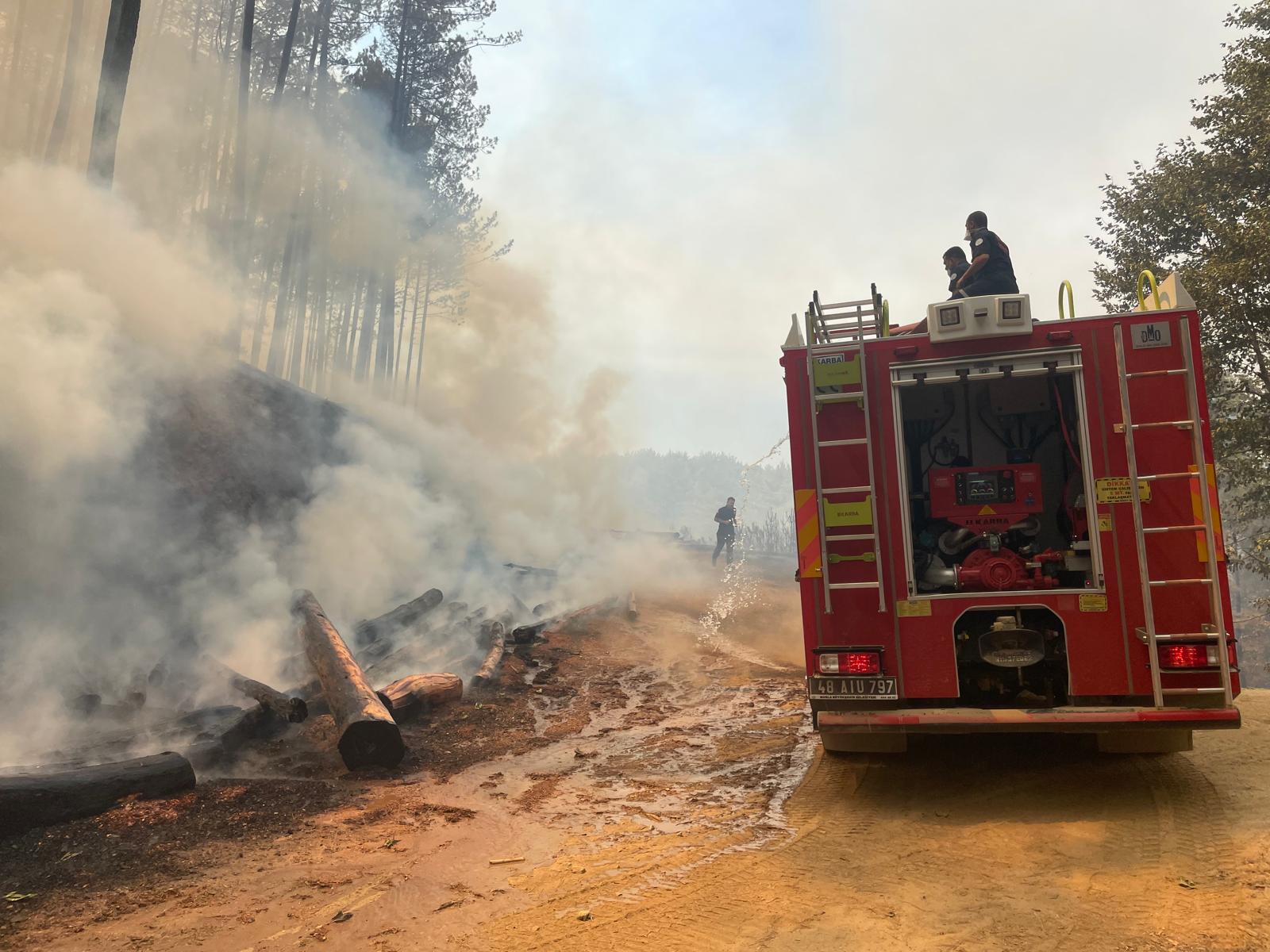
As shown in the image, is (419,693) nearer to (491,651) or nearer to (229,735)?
(229,735)

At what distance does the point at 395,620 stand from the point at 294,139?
2113 centimetres

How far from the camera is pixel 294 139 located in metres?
25.1

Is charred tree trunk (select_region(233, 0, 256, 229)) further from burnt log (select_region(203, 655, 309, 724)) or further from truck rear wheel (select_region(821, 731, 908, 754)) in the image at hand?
truck rear wheel (select_region(821, 731, 908, 754))

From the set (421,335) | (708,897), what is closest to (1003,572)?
(708,897)

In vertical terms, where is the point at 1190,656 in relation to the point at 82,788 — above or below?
above

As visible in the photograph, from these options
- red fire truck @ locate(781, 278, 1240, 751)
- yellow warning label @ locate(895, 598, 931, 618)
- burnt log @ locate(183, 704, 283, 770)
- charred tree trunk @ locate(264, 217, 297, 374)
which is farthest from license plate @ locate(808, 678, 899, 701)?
charred tree trunk @ locate(264, 217, 297, 374)

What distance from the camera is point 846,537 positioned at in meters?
4.99

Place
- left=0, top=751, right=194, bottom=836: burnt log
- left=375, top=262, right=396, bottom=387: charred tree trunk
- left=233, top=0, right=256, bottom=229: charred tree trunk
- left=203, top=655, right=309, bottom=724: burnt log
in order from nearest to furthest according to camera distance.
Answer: left=0, top=751, right=194, bottom=836: burnt log < left=203, top=655, right=309, bottom=724: burnt log < left=233, top=0, right=256, bottom=229: charred tree trunk < left=375, top=262, right=396, bottom=387: charred tree trunk

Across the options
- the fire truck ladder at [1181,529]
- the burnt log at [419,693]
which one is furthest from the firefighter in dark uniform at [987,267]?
the burnt log at [419,693]

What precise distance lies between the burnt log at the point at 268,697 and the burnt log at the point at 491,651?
2570 mm

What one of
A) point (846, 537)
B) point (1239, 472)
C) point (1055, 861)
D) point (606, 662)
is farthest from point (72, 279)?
point (1239, 472)

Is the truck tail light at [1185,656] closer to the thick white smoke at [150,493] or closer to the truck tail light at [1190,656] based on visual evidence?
the truck tail light at [1190,656]

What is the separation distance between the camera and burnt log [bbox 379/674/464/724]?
7.43 metres

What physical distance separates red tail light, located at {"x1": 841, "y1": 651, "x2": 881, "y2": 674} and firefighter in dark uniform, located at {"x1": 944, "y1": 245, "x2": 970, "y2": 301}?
11.9ft
